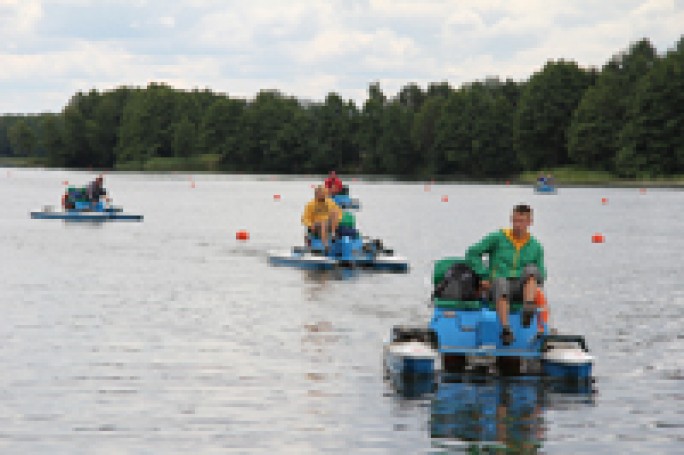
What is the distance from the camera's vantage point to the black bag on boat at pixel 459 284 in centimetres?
1800

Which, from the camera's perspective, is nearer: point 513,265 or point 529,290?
point 529,290

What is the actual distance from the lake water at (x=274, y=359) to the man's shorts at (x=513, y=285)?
3.45 feet

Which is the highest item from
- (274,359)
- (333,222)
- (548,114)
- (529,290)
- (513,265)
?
(548,114)

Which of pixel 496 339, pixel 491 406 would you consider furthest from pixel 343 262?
pixel 491 406

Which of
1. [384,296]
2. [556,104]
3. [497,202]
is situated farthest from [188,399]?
[556,104]

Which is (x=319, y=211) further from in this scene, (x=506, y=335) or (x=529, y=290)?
(x=506, y=335)

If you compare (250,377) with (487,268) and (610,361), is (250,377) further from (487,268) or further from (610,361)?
(610,361)

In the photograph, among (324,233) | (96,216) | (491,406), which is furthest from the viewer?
(96,216)

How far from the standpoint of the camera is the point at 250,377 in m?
17.9

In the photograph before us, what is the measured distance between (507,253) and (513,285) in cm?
39

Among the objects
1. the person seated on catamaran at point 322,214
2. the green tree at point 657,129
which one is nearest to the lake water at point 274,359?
the person seated on catamaran at point 322,214

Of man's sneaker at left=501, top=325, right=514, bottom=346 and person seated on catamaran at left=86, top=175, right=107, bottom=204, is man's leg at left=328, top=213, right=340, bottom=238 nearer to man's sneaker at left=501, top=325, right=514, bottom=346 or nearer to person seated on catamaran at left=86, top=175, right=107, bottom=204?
man's sneaker at left=501, top=325, right=514, bottom=346

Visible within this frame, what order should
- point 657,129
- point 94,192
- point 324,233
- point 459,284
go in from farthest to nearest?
point 657,129 < point 94,192 < point 324,233 < point 459,284

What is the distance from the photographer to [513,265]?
17.7 m
